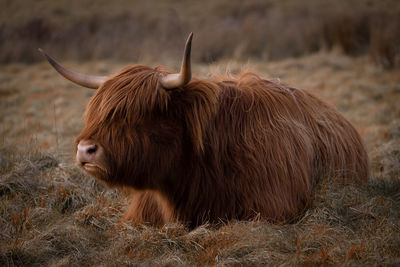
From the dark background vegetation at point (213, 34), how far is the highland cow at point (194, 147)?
7.04m

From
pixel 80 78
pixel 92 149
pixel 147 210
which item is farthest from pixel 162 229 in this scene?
pixel 80 78

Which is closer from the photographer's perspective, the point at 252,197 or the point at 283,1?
the point at 252,197

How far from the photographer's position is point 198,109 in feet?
9.14

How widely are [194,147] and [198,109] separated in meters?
0.25

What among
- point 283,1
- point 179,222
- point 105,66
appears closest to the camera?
point 179,222

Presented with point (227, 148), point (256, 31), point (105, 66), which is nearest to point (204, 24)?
point (256, 31)

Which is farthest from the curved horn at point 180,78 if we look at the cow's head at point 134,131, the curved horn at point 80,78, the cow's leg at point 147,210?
the cow's leg at point 147,210

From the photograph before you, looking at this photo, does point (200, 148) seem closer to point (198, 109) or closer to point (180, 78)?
point (198, 109)

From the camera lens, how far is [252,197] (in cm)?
282

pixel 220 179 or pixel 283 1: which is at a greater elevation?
pixel 283 1

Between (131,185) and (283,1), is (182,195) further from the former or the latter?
(283,1)

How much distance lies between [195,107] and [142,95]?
352 millimetres

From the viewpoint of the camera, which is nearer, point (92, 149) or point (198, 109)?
point (92, 149)

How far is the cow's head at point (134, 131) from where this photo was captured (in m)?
2.60
